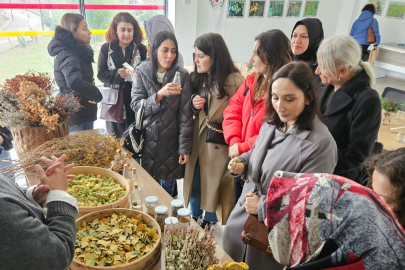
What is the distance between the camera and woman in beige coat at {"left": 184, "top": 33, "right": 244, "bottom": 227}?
2.14 metres

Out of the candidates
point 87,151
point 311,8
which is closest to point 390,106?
point 87,151

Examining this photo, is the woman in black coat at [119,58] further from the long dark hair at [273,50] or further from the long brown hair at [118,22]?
the long dark hair at [273,50]

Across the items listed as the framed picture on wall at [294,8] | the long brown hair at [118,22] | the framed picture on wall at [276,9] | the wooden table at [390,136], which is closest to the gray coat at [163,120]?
the long brown hair at [118,22]

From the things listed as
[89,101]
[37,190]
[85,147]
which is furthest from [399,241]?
[89,101]

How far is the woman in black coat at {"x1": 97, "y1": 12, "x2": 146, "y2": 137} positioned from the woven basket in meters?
1.02

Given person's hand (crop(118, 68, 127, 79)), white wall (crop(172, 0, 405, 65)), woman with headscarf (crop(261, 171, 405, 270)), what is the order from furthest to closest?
white wall (crop(172, 0, 405, 65))
person's hand (crop(118, 68, 127, 79))
woman with headscarf (crop(261, 171, 405, 270))

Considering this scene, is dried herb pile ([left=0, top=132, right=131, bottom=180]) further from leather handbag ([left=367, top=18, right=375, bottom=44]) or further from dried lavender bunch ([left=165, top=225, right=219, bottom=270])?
leather handbag ([left=367, top=18, right=375, bottom=44])

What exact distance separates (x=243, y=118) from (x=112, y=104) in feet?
4.56

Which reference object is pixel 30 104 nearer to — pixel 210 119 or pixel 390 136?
pixel 210 119

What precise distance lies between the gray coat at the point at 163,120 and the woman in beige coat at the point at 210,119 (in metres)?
0.08

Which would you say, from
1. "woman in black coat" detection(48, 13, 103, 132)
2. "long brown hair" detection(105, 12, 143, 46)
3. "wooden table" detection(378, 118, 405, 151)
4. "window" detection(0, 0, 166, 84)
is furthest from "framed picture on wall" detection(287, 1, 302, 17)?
"woman in black coat" detection(48, 13, 103, 132)

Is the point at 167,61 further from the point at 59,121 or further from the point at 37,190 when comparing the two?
the point at 37,190

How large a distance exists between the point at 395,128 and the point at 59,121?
116 inches

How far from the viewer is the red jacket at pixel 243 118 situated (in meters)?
1.92
